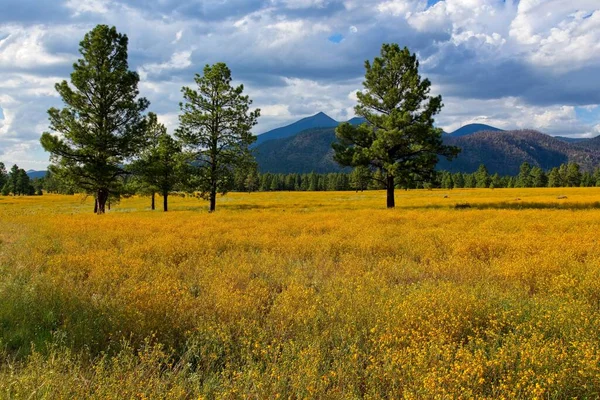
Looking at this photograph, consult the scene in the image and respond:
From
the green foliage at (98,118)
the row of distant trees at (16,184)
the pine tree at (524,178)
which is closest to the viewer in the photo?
the green foliage at (98,118)

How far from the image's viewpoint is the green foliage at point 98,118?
25984mm

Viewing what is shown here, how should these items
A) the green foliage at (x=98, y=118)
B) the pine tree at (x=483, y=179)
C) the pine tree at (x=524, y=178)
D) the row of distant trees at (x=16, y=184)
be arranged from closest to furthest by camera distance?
the green foliage at (x=98, y=118), the row of distant trees at (x=16, y=184), the pine tree at (x=524, y=178), the pine tree at (x=483, y=179)

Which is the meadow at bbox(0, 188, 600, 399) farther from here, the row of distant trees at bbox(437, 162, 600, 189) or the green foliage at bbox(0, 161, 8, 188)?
the green foliage at bbox(0, 161, 8, 188)

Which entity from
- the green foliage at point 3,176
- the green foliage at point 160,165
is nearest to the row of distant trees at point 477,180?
the green foliage at point 160,165

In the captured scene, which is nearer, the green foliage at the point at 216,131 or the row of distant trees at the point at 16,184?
the green foliage at the point at 216,131

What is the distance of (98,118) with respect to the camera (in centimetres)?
2719

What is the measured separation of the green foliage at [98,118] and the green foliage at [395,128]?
17768 mm

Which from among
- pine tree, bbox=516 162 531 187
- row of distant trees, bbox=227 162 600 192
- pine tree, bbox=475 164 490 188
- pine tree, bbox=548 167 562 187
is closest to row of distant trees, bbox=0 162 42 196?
row of distant trees, bbox=227 162 600 192

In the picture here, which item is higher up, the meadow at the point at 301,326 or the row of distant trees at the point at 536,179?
the row of distant trees at the point at 536,179

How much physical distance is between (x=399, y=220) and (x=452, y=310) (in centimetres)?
1468

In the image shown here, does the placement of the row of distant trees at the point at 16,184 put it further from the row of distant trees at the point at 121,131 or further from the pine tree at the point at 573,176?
the pine tree at the point at 573,176

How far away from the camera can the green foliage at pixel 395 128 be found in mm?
29047

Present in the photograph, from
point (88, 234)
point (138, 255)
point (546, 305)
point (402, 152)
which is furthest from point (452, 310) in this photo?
point (402, 152)

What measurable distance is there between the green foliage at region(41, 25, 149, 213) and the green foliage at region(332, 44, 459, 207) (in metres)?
17.8
